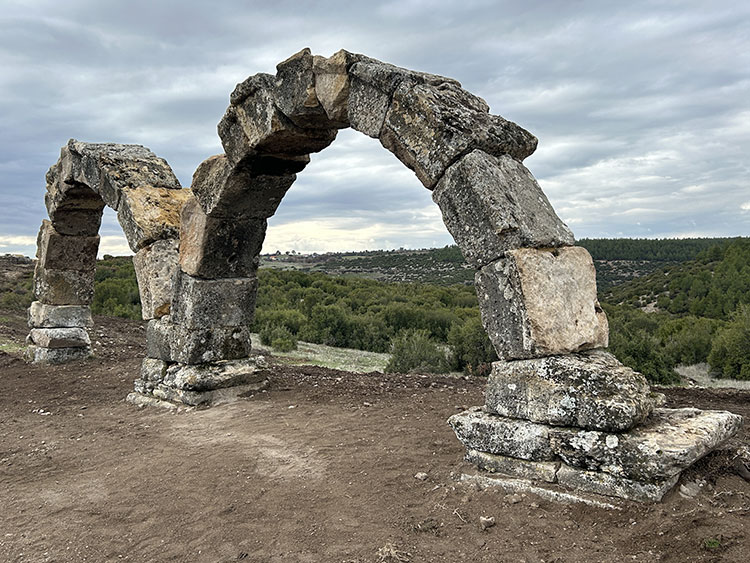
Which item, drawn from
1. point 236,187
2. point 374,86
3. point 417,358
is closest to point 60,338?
point 236,187

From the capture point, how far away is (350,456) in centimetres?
491

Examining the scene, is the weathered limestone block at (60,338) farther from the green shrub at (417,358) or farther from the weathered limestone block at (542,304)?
the weathered limestone block at (542,304)

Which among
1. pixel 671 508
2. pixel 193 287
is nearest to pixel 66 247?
pixel 193 287

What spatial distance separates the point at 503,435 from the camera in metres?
4.00

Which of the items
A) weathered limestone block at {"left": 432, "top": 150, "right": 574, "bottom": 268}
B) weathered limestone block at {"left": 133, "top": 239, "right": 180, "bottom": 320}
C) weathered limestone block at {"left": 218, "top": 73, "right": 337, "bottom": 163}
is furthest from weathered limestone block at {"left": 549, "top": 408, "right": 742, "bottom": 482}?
weathered limestone block at {"left": 133, "top": 239, "right": 180, "bottom": 320}

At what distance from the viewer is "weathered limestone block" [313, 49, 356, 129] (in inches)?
207

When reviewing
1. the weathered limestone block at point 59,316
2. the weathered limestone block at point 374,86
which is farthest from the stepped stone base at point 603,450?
the weathered limestone block at point 59,316

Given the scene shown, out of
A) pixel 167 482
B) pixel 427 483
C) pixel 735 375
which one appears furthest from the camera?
pixel 735 375

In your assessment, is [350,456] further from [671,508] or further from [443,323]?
[443,323]

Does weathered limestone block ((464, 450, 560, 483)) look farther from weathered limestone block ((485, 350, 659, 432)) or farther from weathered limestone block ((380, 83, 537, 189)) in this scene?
weathered limestone block ((380, 83, 537, 189))

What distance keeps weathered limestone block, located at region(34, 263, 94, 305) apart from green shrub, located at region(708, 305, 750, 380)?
11.3 metres

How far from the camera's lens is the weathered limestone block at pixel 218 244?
7078 millimetres

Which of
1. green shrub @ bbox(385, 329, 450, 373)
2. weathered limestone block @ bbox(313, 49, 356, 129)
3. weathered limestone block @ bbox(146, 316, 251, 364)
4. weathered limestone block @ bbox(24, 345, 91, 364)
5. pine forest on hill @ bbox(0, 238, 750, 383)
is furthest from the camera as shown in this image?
green shrub @ bbox(385, 329, 450, 373)

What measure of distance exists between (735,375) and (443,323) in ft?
25.0
